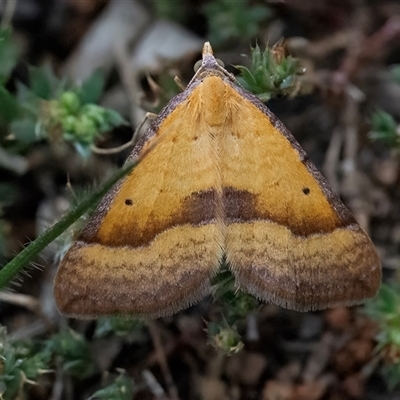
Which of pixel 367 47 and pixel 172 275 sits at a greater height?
pixel 367 47

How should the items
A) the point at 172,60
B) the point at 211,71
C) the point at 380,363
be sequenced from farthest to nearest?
1. the point at 172,60
2. the point at 380,363
3. the point at 211,71

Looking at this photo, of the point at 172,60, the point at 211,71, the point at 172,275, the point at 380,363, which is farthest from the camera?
the point at 172,60

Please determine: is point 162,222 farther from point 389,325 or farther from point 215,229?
point 389,325

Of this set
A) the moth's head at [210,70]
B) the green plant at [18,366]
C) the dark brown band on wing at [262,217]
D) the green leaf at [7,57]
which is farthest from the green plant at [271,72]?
the green plant at [18,366]

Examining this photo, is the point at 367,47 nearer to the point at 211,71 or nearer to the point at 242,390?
the point at 211,71

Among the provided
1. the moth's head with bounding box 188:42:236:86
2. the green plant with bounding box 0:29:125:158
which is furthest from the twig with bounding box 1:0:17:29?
the moth's head with bounding box 188:42:236:86

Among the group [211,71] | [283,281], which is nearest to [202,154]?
[211,71]

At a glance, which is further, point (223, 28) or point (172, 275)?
point (223, 28)

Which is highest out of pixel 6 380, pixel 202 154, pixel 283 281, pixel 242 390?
pixel 202 154
